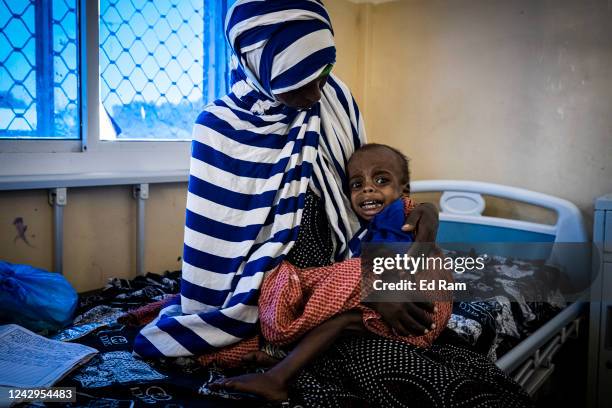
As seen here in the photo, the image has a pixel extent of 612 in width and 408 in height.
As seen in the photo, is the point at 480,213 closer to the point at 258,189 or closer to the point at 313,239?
the point at 313,239

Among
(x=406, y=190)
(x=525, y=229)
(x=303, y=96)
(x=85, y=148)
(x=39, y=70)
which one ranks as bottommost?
(x=525, y=229)

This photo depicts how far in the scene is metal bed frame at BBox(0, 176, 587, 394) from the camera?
2.01 meters

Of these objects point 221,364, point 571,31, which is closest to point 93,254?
Answer: point 221,364

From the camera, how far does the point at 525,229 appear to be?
286cm

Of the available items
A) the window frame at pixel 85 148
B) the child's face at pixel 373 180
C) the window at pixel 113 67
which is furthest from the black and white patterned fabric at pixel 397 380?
the window at pixel 113 67

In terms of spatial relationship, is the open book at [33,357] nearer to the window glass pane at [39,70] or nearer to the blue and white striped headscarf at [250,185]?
the blue and white striped headscarf at [250,185]

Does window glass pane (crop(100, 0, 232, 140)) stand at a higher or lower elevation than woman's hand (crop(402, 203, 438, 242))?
higher

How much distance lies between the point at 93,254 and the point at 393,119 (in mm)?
2045

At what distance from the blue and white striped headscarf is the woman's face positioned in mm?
27

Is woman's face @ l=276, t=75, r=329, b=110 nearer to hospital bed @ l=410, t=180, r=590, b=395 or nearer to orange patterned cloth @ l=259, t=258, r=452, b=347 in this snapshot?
orange patterned cloth @ l=259, t=258, r=452, b=347

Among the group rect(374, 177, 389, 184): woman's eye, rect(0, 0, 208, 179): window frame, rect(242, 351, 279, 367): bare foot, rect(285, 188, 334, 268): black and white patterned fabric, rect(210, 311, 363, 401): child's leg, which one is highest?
rect(0, 0, 208, 179): window frame

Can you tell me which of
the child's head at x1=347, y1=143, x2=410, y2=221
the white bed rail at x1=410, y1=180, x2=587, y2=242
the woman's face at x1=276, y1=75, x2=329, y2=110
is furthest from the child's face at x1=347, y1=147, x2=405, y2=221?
the white bed rail at x1=410, y1=180, x2=587, y2=242

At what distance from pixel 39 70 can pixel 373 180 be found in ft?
4.65

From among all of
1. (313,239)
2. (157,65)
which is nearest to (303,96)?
(313,239)
